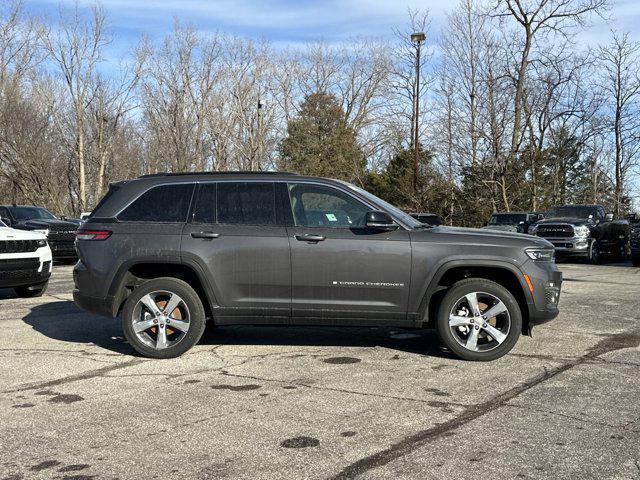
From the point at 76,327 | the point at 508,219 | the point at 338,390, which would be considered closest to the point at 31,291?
the point at 76,327

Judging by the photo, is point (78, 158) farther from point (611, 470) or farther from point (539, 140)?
point (611, 470)

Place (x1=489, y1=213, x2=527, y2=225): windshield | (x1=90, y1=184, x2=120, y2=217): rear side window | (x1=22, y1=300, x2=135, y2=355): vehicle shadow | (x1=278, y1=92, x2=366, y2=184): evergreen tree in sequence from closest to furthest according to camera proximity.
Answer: (x1=90, y1=184, x2=120, y2=217): rear side window
(x1=22, y1=300, x2=135, y2=355): vehicle shadow
(x1=489, y1=213, x2=527, y2=225): windshield
(x1=278, y1=92, x2=366, y2=184): evergreen tree

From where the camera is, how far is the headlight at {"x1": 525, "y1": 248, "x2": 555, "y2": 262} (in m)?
6.28

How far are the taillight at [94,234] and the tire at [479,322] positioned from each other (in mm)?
3390

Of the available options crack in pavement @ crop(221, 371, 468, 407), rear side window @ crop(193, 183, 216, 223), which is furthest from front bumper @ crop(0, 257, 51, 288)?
crack in pavement @ crop(221, 371, 468, 407)

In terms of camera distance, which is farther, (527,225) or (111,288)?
(527,225)

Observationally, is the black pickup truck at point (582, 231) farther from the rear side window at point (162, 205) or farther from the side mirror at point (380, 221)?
the rear side window at point (162, 205)

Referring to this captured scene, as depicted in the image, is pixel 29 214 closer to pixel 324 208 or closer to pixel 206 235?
pixel 206 235

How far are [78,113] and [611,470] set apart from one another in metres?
39.7

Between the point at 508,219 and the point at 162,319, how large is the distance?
19.6 meters

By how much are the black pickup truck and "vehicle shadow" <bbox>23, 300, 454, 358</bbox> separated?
14347mm

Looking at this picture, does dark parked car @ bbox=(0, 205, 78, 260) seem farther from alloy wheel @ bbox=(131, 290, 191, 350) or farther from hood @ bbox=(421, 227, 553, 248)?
hood @ bbox=(421, 227, 553, 248)

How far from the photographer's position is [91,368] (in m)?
6.07

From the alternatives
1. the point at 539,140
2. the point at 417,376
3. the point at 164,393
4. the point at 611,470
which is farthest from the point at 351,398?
the point at 539,140
